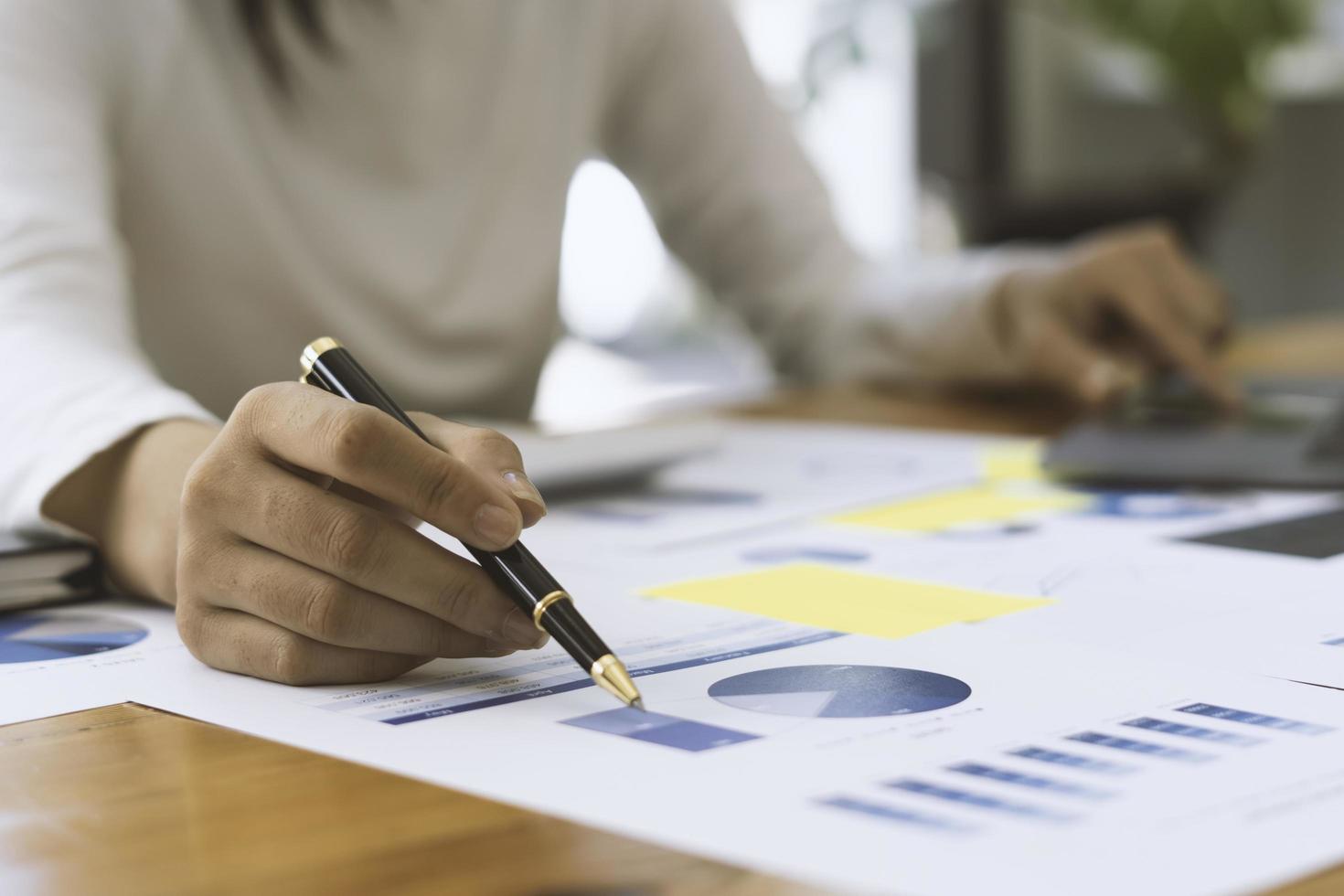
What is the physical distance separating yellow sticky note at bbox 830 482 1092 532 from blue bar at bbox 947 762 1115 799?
326mm

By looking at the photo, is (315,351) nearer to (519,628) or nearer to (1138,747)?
(519,628)

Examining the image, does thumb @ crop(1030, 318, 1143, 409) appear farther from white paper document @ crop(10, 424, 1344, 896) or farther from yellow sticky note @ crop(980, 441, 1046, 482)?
white paper document @ crop(10, 424, 1344, 896)

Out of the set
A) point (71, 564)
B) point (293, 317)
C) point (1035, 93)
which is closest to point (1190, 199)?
point (1035, 93)

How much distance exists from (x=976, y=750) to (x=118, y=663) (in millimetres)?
275

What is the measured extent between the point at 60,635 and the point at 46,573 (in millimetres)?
48

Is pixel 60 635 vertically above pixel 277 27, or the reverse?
pixel 277 27

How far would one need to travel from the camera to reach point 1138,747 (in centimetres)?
35

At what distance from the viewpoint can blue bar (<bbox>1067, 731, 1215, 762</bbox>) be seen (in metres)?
0.34

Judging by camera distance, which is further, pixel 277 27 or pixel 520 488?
pixel 277 27

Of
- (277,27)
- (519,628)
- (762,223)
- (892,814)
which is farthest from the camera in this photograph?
(762,223)

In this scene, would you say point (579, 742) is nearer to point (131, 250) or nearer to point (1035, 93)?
point (131, 250)

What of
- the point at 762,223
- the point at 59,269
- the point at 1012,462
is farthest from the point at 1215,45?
the point at 59,269

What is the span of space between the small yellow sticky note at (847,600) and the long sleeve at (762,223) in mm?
604

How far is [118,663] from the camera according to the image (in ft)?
1.52
